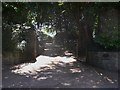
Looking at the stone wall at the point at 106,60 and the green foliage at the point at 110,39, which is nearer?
the green foliage at the point at 110,39

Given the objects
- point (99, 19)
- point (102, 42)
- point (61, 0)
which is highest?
point (61, 0)

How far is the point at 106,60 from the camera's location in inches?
455

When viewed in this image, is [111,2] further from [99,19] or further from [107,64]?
[107,64]

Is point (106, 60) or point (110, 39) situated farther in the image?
point (106, 60)

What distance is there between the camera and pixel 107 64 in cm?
1147

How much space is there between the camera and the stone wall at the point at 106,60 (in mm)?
11219

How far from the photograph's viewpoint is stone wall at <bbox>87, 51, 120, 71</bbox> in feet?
36.8

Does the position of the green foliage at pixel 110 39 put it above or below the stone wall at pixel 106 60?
above

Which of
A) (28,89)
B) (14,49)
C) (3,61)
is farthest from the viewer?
(14,49)

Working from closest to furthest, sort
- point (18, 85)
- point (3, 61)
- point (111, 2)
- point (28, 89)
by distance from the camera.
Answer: point (28, 89)
point (18, 85)
point (111, 2)
point (3, 61)

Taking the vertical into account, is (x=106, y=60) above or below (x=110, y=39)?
below

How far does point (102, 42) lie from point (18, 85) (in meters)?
4.65

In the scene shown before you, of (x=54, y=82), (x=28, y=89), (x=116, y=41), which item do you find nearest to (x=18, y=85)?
(x=28, y=89)

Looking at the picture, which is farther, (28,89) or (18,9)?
(18,9)
